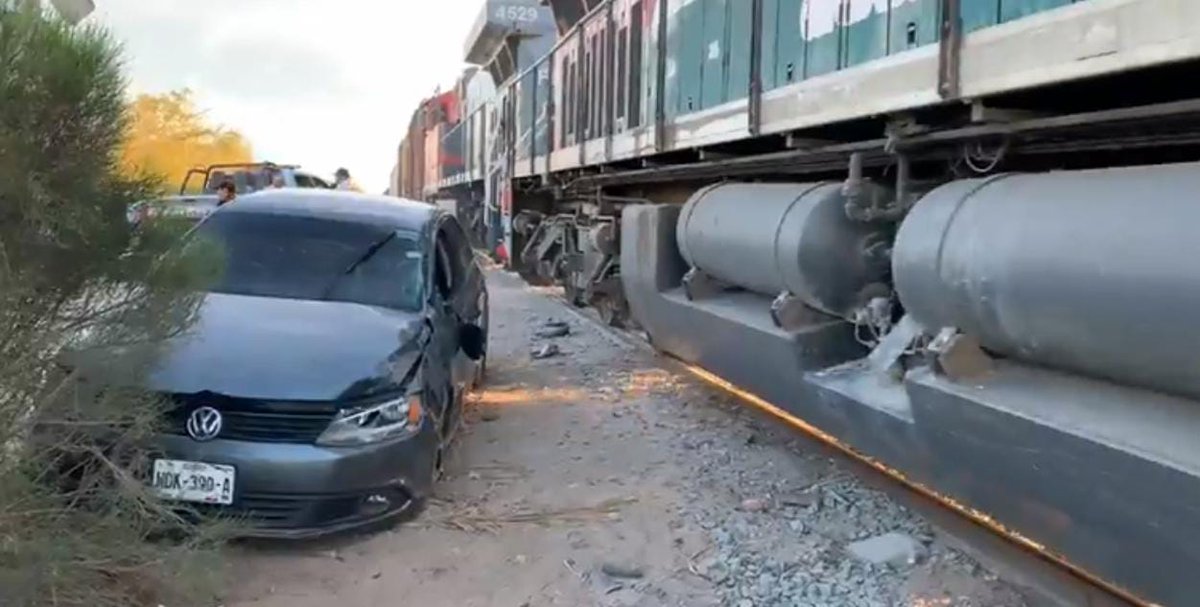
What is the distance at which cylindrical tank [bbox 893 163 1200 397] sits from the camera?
10.5 feet

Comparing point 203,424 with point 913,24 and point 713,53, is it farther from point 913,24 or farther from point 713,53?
point 713,53

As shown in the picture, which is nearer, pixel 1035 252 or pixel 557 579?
pixel 1035 252

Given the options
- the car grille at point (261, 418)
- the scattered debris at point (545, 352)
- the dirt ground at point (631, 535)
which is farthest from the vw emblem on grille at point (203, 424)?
the scattered debris at point (545, 352)

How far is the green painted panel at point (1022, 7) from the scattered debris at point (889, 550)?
2.08 meters

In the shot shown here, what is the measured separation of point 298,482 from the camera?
15.1ft

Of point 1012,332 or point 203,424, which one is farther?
point 203,424

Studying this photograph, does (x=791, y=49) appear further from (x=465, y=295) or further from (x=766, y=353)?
(x=465, y=295)

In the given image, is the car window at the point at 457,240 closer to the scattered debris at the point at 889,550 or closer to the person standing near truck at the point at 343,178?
the scattered debris at the point at 889,550

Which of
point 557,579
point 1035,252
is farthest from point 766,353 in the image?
point 1035,252

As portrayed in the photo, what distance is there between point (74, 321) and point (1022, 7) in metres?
3.16

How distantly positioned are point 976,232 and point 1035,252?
37 centimetres

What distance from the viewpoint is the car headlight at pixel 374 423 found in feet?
15.6

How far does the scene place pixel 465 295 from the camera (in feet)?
23.3

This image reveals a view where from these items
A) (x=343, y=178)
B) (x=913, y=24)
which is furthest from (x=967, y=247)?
(x=343, y=178)
